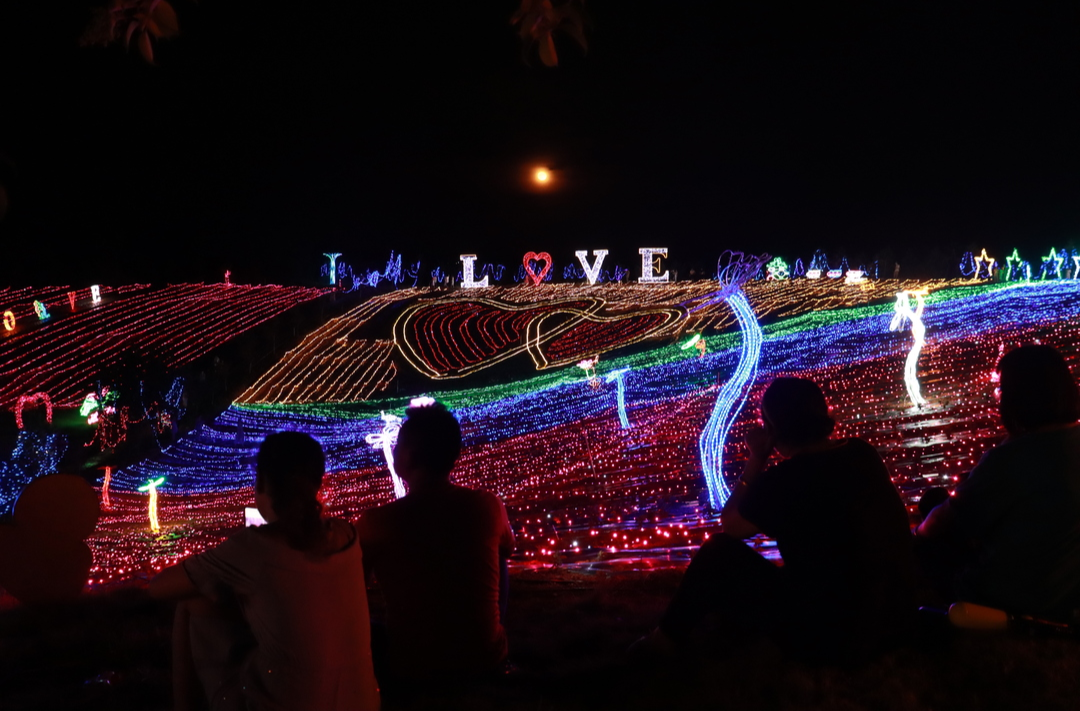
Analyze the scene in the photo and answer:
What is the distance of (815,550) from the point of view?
7.69 feet

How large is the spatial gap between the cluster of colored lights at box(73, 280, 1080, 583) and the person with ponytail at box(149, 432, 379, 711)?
10.6 ft

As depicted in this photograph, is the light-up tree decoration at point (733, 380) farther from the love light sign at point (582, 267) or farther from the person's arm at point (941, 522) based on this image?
the love light sign at point (582, 267)

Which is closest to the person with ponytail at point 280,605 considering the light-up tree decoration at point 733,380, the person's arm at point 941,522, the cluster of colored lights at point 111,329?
the person's arm at point 941,522

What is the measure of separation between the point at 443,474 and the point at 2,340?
43.4 feet

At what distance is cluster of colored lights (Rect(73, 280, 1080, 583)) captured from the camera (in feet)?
22.6

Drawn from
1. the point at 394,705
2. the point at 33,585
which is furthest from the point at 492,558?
the point at 33,585

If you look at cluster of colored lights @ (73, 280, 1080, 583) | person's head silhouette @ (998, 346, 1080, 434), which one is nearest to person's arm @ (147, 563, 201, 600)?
person's head silhouette @ (998, 346, 1080, 434)

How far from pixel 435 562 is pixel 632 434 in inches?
351

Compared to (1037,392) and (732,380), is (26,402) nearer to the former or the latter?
(732,380)

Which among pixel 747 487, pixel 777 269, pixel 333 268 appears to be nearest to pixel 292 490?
pixel 747 487

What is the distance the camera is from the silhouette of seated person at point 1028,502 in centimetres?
243

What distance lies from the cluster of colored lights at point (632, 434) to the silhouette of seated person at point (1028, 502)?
257cm

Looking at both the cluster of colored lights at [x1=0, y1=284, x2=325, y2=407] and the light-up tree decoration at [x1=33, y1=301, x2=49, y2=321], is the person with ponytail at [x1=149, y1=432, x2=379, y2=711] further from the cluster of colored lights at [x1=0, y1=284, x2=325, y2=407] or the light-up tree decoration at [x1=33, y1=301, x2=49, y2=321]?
the light-up tree decoration at [x1=33, y1=301, x2=49, y2=321]

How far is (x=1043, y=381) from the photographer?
253 centimetres
